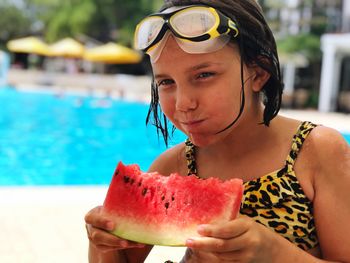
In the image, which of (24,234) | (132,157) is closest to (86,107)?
(132,157)

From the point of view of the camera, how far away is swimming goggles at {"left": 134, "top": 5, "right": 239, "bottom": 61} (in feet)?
4.53

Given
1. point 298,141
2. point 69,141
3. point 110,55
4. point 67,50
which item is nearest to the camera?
point 298,141

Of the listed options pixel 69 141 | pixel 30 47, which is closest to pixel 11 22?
pixel 30 47

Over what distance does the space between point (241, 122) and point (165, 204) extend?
37 centimetres

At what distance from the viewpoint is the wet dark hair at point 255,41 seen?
1452 millimetres

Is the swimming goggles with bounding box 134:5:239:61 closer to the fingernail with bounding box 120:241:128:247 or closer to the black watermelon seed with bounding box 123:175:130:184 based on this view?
the black watermelon seed with bounding box 123:175:130:184

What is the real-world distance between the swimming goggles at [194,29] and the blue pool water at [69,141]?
456cm

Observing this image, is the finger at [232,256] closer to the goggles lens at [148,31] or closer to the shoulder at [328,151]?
the shoulder at [328,151]

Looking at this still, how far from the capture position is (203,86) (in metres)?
1.39

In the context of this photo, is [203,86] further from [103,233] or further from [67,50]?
[67,50]

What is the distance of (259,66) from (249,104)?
0.13 meters

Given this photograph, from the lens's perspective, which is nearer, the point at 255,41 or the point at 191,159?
the point at 255,41

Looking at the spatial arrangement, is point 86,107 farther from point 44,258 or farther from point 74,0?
point 74,0

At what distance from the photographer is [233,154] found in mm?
1618
